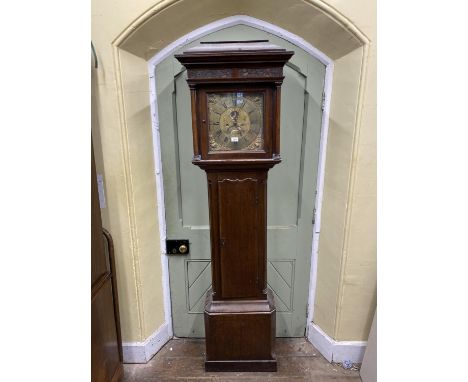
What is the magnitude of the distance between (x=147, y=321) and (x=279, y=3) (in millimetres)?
1888

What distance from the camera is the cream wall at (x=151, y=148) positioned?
1579mm

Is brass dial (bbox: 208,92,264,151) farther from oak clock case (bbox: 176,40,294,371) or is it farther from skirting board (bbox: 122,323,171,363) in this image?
skirting board (bbox: 122,323,171,363)

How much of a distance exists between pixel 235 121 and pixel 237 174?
26 centimetres

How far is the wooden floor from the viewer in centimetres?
196

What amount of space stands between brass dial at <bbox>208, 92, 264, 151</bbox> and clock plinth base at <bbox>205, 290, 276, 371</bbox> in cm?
87

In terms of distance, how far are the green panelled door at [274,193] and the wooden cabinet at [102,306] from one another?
15.4 inches

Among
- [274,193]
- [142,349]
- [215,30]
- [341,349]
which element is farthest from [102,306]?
[215,30]

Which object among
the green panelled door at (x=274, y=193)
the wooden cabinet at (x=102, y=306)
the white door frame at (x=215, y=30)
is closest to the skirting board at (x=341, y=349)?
the green panelled door at (x=274, y=193)

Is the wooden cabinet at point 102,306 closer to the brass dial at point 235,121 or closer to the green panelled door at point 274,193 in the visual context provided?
the green panelled door at point 274,193

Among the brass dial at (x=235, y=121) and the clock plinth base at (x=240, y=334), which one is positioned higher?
the brass dial at (x=235, y=121)

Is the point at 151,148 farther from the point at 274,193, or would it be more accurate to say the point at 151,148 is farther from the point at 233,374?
the point at 233,374

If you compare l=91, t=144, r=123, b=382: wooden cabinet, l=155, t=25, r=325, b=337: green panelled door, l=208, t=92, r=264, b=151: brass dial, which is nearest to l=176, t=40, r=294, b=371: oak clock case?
l=208, t=92, r=264, b=151: brass dial
